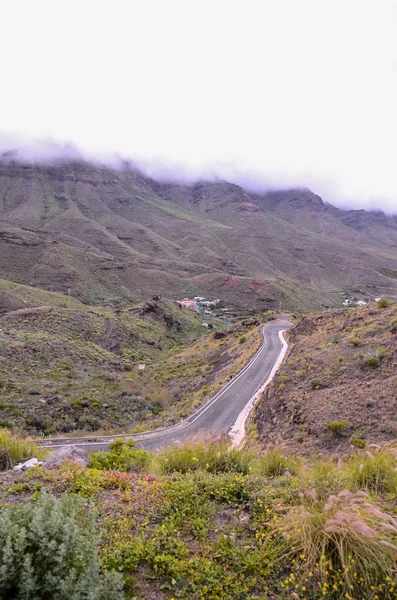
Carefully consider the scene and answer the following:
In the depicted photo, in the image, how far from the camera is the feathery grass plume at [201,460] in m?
5.53

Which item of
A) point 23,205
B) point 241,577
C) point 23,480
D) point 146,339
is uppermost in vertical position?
point 23,205

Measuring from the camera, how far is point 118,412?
23203 millimetres

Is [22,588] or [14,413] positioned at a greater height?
[22,588]

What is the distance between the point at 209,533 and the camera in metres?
3.94

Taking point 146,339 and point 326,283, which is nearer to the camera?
point 146,339

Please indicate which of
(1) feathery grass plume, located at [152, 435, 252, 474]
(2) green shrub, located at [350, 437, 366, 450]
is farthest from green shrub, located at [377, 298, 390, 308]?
(1) feathery grass plume, located at [152, 435, 252, 474]

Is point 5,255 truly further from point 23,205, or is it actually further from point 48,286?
point 23,205

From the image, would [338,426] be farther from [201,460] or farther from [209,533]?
[209,533]

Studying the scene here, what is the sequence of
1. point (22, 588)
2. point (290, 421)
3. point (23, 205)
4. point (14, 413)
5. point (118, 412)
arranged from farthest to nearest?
point (23, 205) → point (118, 412) → point (14, 413) → point (290, 421) → point (22, 588)

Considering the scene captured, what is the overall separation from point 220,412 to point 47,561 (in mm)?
17087

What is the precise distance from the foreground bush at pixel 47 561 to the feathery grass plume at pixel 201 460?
2621 mm

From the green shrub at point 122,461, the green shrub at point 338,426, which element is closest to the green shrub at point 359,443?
the green shrub at point 338,426

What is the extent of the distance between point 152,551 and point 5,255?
89446 millimetres

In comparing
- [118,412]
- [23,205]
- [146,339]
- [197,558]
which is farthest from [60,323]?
[23,205]
